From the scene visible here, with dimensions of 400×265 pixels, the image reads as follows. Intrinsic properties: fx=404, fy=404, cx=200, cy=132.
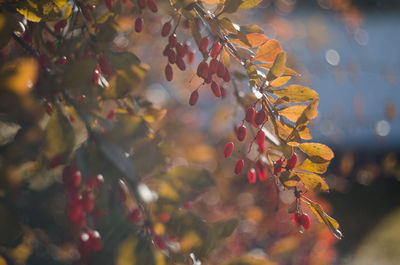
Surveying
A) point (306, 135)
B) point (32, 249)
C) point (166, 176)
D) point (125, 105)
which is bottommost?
point (32, 249)

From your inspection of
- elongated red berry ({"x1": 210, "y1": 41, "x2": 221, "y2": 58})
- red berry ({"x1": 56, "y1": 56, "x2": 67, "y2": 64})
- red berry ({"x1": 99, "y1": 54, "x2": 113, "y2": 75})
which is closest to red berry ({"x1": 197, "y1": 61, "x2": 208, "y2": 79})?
elongated red berry ({"x1": 210, "y1": 41, "x2": 221, "y2": 58})

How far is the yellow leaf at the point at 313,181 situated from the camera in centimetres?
99

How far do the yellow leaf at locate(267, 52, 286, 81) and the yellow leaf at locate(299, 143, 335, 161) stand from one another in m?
0.19

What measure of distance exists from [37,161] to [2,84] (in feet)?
2.76

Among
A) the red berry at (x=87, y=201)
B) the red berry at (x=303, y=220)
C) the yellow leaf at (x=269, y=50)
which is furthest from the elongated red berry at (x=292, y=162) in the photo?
the red berry at (x=87, y=201)

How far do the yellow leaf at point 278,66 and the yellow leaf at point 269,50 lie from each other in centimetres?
8

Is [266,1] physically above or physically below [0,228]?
below

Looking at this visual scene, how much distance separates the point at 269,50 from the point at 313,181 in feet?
1.14

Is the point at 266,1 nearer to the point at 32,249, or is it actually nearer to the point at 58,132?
the point at 32,249

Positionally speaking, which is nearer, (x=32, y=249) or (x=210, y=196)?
(x=32, y=249)

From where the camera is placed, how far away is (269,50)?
103 centimetres

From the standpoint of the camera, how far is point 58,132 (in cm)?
85

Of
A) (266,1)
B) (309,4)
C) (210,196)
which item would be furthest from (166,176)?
(309,4)

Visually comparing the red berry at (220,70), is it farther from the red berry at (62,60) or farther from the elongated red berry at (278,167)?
the red berry at (62,60)
